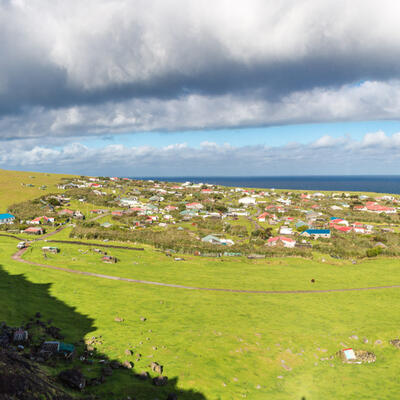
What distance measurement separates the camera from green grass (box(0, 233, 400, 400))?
2558cm

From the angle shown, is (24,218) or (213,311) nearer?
(213,311)

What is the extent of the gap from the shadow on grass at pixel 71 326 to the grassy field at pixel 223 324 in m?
0.12

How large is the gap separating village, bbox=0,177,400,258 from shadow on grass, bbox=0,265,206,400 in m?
39.2

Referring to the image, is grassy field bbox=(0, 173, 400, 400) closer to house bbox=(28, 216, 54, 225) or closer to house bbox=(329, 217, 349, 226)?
house bbox=(28, 216, 54, 225)

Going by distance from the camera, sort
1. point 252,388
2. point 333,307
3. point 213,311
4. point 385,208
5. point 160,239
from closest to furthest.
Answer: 1. point 252,388
2. point 213,311
3. point 333,307
4. point 160,239
5. point 385,208

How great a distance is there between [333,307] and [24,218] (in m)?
102

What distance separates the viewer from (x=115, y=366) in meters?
25.7

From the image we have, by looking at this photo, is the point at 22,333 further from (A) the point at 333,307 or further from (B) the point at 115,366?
(A) the point at 333,307

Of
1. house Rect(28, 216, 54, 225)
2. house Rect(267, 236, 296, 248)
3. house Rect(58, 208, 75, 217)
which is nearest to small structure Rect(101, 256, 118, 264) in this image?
house Rect(267, 236, 296, 248)

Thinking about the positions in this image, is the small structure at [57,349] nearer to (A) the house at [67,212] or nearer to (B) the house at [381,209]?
(A) the house at [67,212]

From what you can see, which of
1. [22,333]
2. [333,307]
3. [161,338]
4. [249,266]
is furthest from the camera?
[249,266]

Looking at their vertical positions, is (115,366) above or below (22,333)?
below

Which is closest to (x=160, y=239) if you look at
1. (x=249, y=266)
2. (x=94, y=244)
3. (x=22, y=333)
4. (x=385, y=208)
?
(x=94, y=244)

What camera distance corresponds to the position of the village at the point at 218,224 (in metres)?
80.1
